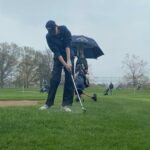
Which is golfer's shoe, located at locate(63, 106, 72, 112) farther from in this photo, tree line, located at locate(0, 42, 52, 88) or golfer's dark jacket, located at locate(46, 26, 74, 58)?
tree line, located at locate(0, 42, 52, 88)

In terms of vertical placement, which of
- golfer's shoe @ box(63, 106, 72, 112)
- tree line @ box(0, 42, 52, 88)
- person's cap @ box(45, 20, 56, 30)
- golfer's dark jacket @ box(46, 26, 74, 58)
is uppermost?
tree line @ box(0, 42, 52, 88)

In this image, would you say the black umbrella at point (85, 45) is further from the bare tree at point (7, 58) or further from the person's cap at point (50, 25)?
the bare tree at point (7, 58)

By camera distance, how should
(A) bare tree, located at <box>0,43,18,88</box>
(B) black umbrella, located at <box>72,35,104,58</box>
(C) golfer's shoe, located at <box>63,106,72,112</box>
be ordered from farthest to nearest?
(A) bare tree, located at <box>0,43,18,88</box> < (B) black umbrella, located at <box>72,35,104,58</box> < (C) golfer's shoe, located at <box>63,106,72,112</box>

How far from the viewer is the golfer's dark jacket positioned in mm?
10008

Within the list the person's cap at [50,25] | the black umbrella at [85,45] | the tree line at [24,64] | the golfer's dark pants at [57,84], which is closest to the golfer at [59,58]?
the golfer's dark pants at [57,84]

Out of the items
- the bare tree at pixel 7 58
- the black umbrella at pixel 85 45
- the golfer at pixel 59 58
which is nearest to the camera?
the golfer at pixel 59 58

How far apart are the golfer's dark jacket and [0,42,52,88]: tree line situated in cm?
7637

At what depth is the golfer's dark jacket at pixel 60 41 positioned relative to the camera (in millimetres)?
10008

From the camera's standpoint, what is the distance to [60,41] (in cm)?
1016

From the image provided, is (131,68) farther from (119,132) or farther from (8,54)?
(119,132)

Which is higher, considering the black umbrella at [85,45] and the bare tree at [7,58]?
the bare tree at [7,58]

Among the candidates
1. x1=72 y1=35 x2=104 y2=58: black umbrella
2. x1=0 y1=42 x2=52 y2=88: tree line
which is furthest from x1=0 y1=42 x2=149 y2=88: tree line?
x1=72 y1=35 x2=104 y2=58: black umbrella

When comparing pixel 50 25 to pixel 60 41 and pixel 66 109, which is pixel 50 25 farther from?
pixel 66 109

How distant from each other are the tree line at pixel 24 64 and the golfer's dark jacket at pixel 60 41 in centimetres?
7637
